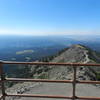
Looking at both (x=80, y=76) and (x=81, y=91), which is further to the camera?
(x=80, y=76)

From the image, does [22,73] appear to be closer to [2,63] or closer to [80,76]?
[80,76]

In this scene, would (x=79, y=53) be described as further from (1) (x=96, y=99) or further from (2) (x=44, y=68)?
(1) (x=96, y=99)

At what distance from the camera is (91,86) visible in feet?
21.6

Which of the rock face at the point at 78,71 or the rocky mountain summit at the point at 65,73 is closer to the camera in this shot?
the rocky mountain summit at the point at 65,73

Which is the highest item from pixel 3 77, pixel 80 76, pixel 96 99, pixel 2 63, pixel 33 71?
pixel 2 63

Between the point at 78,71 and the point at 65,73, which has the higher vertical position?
the point at 78,71

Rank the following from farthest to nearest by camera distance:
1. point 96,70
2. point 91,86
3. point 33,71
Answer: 1. point 33,71
2. point 96,70
3. point 91,86

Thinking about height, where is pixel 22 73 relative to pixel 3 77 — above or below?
below

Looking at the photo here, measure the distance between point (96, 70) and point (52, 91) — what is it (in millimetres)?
5015

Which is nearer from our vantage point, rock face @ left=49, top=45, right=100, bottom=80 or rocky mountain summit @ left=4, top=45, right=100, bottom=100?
rocky mountain summit @ left=4, top=45, right=100, bottom=100

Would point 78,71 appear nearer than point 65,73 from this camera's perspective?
Yes

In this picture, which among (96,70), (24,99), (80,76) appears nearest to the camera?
(24,99)

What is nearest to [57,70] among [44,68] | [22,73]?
[44,68]

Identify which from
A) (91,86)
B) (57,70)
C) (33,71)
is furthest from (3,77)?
(33,71)
